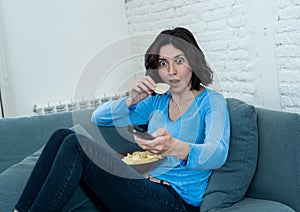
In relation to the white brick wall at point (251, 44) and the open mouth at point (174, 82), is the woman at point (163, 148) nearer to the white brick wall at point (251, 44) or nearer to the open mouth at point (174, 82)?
the open mouth at point (174, 82)

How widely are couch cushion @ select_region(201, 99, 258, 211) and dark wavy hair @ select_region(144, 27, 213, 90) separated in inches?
8.4

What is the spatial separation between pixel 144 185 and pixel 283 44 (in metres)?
0.86

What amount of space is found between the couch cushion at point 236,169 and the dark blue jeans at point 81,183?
122 millimetres

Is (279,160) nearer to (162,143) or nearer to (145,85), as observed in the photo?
(162,143)

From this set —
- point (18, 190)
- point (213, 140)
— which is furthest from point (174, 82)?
point (18, 190)

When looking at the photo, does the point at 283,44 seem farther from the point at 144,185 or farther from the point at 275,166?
the point at 144,185

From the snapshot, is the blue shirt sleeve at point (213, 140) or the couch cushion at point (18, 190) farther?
the couch cushion at point (18, 190)

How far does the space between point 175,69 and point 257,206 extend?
57cm

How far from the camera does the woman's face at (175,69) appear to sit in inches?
65.4

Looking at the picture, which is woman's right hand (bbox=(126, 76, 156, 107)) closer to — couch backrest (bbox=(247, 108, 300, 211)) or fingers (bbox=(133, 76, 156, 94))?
fingers (bbox=(133, 76, 156, 94))

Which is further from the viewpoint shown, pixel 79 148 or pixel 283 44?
pixel 283 44

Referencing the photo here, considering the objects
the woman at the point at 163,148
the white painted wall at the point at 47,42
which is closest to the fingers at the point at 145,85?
the woman at the point at 163,148

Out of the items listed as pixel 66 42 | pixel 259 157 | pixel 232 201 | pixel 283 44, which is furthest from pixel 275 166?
pixel 66 42

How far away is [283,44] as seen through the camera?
6.07 feet
